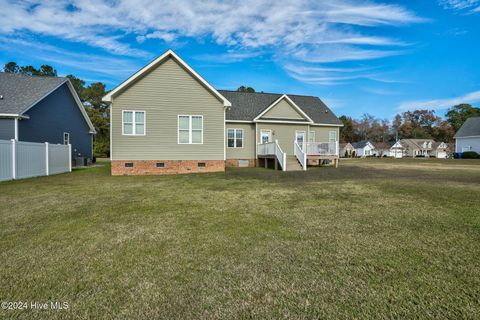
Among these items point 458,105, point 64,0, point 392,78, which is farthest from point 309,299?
point 458,105

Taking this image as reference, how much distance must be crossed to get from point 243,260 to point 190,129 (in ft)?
39.9

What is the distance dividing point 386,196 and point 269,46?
16736 millimetres

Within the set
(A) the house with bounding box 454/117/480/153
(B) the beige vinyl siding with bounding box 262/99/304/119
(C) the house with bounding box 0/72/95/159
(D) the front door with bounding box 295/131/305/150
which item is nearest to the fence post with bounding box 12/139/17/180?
(C) the house with bounding box 0/72/95/159

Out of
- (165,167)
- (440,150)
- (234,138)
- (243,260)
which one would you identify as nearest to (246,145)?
(234,138)

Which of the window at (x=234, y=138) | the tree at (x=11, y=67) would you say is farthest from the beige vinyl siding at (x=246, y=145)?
the tree at (x=11, y=67)

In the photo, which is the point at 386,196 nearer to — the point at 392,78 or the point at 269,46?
the point at 269,46

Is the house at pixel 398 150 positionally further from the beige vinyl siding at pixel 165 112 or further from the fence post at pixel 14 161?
the fence post at pixel 14 161

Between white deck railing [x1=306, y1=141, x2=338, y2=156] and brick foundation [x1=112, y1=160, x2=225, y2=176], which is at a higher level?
white deck railing [x1=306, y1=141, x2=338, y2=156]

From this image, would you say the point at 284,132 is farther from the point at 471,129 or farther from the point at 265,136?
the point at 471,129

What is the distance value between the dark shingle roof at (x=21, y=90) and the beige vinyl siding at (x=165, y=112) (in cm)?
686

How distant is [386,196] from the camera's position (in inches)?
289

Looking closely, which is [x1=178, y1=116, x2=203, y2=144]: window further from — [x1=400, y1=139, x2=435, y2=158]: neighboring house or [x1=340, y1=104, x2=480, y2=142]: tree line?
[x1=400, y1=139, x2=435, y2=158]: neighboring house

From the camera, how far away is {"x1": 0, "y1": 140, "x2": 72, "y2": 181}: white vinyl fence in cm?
1039

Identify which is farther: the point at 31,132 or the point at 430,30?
the point at 31,132
